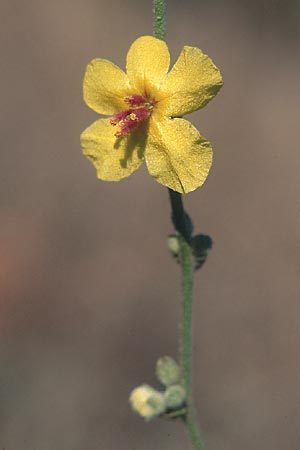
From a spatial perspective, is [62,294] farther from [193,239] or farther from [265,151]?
[193,239]

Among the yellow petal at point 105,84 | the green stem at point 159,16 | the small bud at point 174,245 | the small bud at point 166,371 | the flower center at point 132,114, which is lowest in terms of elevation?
the small bud at point 166,371

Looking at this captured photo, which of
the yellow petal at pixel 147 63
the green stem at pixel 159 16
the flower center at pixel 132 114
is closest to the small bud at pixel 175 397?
the flower center at pixel 132 114

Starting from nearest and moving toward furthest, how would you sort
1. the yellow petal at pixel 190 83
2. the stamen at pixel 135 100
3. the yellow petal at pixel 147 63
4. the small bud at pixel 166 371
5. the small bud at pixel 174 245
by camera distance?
the yellow petal at pixel 190 83
the yellow petal at pixel 147 63
the stamen at pixel 135 100
the small bud at pixel 174 245
the small bud at pixel 166 371

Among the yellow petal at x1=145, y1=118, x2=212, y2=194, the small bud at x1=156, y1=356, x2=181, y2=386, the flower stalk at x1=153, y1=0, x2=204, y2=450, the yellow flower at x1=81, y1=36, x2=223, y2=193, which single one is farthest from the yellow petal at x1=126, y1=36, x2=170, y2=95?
the small bud at x1=156, y1=356, x2=181, y2=386

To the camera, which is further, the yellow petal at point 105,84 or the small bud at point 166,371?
the small bud at point 166,371

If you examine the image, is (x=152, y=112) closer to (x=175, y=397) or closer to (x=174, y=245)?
(x=174, y=245)

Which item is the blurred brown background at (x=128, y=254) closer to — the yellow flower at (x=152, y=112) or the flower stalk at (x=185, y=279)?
the flower stalk at (x=185, y=279)

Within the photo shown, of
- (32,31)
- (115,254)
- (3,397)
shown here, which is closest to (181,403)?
(3,397)
